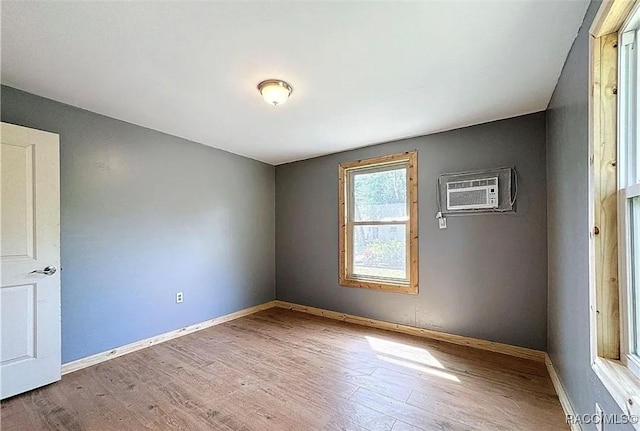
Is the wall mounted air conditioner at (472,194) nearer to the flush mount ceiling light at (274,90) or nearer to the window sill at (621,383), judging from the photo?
the window sill at (621,383)

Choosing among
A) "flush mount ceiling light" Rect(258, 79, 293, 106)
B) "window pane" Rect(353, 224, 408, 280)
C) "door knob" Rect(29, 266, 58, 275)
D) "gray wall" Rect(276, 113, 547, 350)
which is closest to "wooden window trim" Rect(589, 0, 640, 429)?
"gray wall" Rect(276, 113, 547, 350)

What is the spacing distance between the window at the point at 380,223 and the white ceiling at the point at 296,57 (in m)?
0.86

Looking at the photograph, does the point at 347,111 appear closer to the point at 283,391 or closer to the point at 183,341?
the point at 283,391

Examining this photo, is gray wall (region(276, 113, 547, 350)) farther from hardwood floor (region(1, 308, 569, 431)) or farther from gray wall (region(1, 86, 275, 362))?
gray wall (region(1, 86, 275, 362))

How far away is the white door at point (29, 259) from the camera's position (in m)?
2.04

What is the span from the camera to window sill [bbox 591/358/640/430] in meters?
1.00

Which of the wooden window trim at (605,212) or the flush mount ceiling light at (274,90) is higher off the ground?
the flush mount ceiling light at (274,90)

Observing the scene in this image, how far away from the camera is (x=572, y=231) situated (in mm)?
1729

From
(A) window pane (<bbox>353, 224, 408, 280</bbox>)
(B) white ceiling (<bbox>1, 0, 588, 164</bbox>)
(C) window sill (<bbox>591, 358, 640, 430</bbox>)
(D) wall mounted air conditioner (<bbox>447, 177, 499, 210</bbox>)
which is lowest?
(C) window sill (<bbox>591, 358, 640, 430</bbox>)

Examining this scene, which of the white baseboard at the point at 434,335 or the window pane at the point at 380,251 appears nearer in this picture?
the white baseboard at the point at 434,335

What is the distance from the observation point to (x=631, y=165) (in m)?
1.20

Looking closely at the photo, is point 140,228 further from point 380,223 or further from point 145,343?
point 380,223

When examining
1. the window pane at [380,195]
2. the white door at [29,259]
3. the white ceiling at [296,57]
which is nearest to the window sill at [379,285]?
the window pane at [380,195]

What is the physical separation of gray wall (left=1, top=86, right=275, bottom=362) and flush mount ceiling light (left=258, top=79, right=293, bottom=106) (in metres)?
1.72
